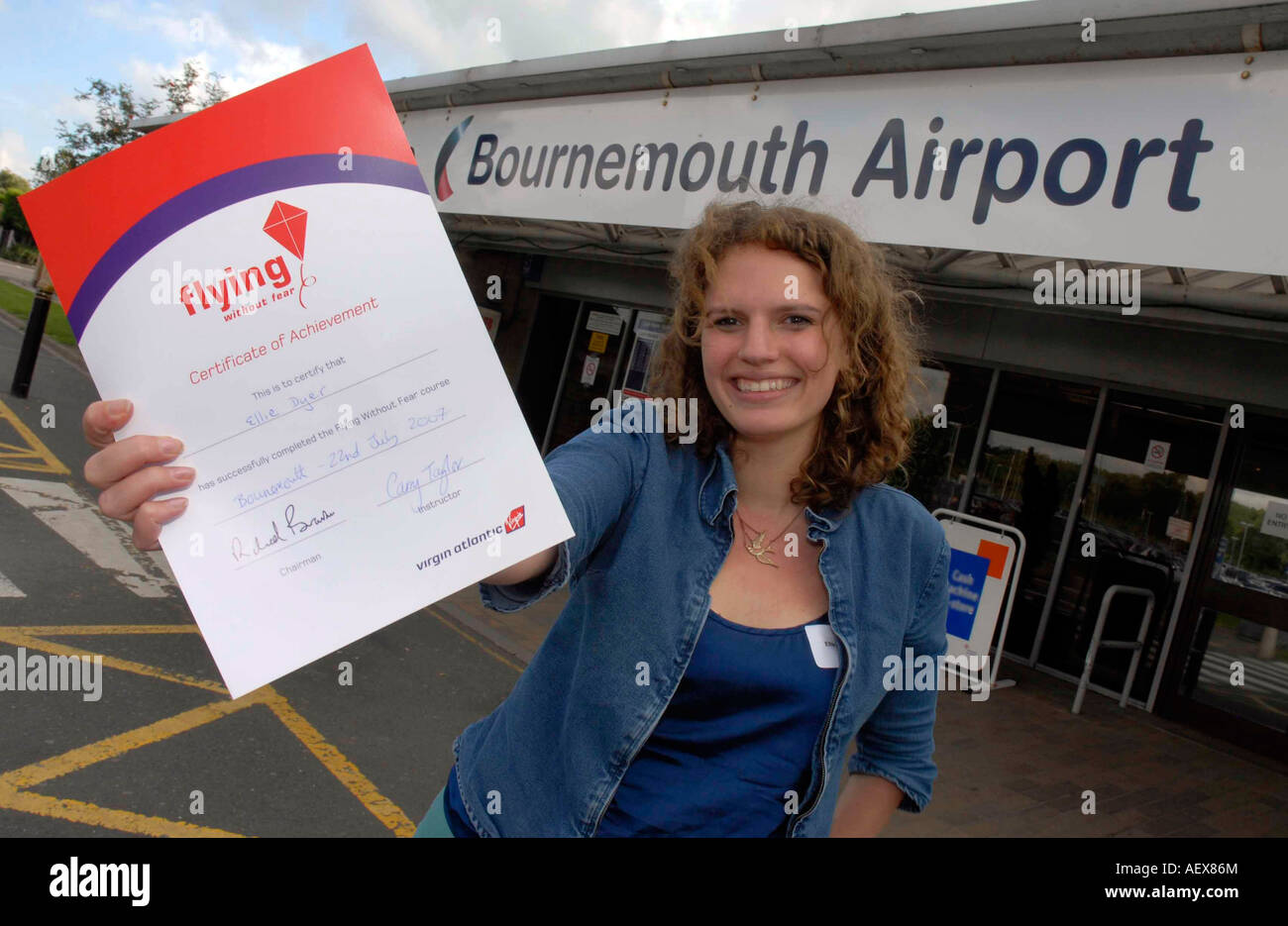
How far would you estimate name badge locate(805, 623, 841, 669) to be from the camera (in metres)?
1.37

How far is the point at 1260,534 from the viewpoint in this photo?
6.74 metres

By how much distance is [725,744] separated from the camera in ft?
4.33

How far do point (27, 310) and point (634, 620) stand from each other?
2389 centimetres

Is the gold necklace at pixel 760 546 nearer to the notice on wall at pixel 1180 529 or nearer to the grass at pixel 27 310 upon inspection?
the notice on wall at pixel 1180 529

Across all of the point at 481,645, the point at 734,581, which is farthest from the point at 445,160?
the point at 734,581

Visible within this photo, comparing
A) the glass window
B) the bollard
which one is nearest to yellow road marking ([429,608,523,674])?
the glass window

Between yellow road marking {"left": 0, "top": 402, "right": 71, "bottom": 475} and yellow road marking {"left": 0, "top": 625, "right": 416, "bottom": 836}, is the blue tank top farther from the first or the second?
yellow road marking {"left": 0, "top": 402, "right": 71, "bottom": 475}

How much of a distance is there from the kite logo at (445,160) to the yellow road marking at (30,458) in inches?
166

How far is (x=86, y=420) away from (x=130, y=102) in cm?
2622

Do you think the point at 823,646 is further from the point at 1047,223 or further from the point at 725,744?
the point at 1047,223

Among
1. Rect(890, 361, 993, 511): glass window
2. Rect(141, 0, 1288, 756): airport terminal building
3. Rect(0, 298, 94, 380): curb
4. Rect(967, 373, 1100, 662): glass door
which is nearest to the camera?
Rect(141, 0, 1288, 756): airport terminal building

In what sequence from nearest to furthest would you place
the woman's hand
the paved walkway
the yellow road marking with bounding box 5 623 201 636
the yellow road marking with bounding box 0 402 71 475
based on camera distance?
the woman's hand
the yellow road marking with bounding box 5 623 201 636
the paved walkway
the yellow road marking with bounding box 0 402 71 475
